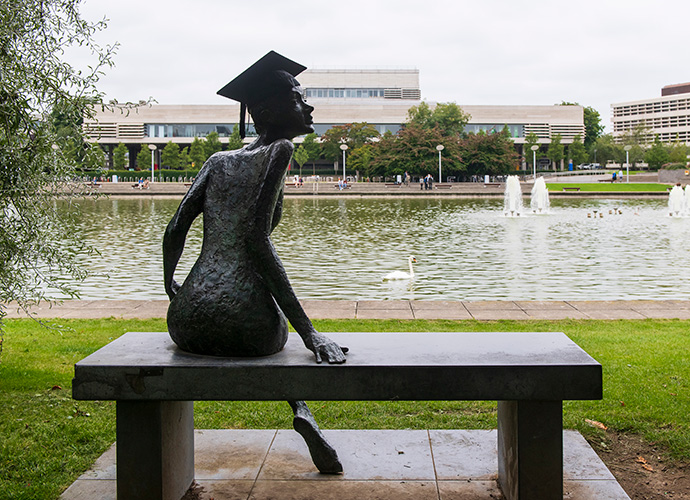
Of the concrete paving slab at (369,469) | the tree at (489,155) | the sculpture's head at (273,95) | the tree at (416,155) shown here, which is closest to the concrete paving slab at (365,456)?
the concrete paving slab at (369,469)

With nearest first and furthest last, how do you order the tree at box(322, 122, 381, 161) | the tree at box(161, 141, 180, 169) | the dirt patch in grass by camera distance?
the dirt patch in grass, the tree at box(322, 122, 381, 161), the tree at box(161, 141, 180, 169)

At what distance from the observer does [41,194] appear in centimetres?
512

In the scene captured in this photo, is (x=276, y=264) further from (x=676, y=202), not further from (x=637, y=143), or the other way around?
(x=637, y=143)

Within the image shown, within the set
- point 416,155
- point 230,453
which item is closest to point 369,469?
point 230,453

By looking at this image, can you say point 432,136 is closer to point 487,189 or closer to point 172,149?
point 487,189

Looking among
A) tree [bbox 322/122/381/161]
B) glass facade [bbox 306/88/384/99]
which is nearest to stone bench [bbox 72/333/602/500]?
tree [bbox 322/122/381/161]

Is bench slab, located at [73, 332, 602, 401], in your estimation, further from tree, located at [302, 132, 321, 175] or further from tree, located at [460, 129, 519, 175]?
tree, located at [302, 132, 321, 175]

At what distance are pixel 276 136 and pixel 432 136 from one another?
5747 centimetres

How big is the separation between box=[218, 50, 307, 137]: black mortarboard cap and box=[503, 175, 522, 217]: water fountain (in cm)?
2589

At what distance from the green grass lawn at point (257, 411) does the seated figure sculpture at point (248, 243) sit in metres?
1.40

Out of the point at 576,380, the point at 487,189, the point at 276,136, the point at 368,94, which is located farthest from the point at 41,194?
the point at 368,94

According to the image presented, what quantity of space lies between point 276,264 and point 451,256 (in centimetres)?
1233

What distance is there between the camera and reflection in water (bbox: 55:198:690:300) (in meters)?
11.2

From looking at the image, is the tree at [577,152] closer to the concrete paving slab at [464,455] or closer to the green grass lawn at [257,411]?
the green grass lawn at [257,411]
